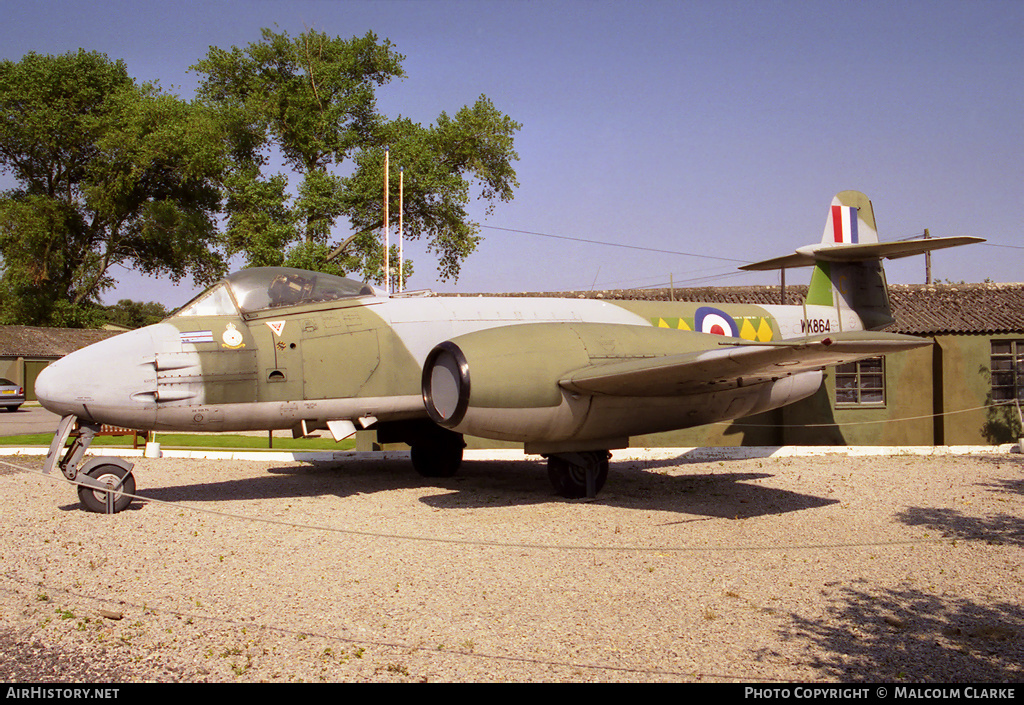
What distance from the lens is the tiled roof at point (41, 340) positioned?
127 feet

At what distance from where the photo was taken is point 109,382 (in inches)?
315

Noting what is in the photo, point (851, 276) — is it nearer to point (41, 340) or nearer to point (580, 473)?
point (580, 473)

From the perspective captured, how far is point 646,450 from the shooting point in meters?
14.4

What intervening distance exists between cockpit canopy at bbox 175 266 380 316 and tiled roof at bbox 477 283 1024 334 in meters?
10.1

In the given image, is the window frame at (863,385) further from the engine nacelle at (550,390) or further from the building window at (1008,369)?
the engine nacelle at (550,390)

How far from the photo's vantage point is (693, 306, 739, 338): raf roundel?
1168cm

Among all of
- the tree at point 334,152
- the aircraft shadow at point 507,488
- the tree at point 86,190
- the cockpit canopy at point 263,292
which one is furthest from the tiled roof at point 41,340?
the cockpit canopy at point 263,292

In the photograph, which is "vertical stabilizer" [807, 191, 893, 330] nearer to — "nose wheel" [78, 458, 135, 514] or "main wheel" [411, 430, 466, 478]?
"main wheel" [411, 430, 466, 478]

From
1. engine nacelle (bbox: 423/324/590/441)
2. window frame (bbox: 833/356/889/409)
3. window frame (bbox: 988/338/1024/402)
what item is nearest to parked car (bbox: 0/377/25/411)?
engine nacelle (bbox: 423/324/590/441)

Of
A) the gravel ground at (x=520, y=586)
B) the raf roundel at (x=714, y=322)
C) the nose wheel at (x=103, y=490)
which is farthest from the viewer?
the raf roundel at (x=714, y=322)

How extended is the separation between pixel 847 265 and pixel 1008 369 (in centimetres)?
513

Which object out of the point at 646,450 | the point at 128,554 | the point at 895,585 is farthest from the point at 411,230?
the point at 895,585

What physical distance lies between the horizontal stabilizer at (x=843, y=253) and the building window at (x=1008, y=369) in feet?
15.2

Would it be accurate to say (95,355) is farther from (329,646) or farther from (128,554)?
(329,646)
